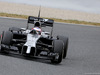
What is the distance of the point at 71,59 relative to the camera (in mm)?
11805

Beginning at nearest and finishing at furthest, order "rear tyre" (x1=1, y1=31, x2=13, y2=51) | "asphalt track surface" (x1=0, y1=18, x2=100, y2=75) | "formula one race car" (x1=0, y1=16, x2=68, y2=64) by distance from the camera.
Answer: "asphalt track surface" (x1=0, y1=18, x2=100, y2=75) → "formula one race car" (x1=0, y1=16, x2=68, y2=64) → "rear tyre" (x1=1, y1=31, x2=13, y2=51)

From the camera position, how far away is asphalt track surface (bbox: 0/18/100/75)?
8523 mm

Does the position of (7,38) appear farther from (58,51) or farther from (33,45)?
(58,51)

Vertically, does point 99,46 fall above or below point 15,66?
below

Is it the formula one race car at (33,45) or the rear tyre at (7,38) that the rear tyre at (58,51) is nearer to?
the formula one race car at (33,45)

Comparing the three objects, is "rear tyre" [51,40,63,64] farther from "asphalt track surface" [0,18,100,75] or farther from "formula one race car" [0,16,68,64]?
"asphalt track surface" [0,18,100,75]

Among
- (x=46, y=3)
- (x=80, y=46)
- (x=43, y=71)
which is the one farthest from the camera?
(x=46, y=3)

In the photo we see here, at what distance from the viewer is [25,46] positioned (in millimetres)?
10227

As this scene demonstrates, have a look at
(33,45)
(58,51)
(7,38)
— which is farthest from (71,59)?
(7,38)

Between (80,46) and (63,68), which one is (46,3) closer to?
(80,46)

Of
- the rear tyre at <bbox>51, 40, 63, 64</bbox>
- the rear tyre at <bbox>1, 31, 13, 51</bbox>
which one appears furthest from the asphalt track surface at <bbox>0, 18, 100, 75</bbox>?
the rear tyre at <bbox>1, 31, 13, 51</bbox>

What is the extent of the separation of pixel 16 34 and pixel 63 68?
2.32 meters

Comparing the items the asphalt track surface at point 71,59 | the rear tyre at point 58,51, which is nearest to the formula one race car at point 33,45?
the rear tyre at point 58,51

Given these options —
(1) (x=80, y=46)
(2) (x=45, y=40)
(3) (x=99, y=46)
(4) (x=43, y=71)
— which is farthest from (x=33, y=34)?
(3) (x=99, y=46)
